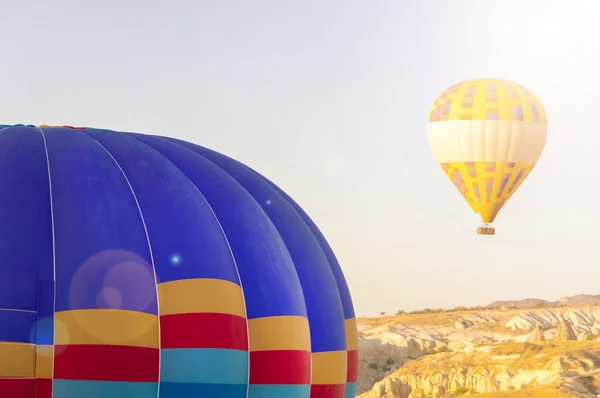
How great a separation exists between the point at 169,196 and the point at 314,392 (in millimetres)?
3414

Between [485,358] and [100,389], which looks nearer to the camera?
[100,389]

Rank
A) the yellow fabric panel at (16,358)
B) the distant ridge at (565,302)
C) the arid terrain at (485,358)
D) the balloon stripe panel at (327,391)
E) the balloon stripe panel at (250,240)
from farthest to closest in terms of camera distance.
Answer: the distant ridge at (565,302) < the arid terrain at (485,358) < the balloon stripe panel at (327,391) < the balloon stripe panel at (250,240) < the yellow fabric panel at (16,358)

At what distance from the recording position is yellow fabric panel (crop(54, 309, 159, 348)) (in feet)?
42.5

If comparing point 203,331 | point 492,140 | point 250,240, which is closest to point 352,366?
point 250,240

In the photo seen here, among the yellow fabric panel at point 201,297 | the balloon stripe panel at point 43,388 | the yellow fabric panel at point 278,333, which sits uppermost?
the yellow fabric panel at point 201,297

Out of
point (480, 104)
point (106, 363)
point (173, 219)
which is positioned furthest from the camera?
point (480, 104)

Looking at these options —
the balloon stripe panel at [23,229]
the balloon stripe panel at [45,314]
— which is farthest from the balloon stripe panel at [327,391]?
the balloon stripe panel at [23,229]

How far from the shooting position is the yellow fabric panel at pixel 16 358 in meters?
12.8

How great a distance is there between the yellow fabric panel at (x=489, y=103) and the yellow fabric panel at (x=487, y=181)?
2.21 meters

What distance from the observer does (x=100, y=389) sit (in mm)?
13102

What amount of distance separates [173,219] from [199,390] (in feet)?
6.42

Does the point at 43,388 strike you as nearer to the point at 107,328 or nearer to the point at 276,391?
the point at 107,328

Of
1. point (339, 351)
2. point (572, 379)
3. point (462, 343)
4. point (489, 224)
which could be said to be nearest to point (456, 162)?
point (489, 224)

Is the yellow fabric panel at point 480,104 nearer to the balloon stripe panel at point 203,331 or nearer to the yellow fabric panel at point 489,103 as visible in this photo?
the yellow fabric panel at point 489,103
